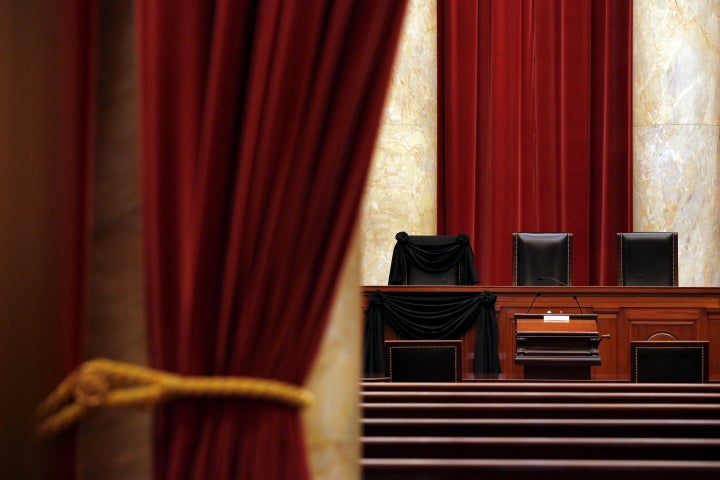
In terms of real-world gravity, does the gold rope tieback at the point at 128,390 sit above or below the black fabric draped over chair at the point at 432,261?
below

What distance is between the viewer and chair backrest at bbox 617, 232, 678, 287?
7812 millimetres

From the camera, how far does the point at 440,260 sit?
7.91 metres

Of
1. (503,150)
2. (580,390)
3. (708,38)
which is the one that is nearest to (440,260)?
(503,150)

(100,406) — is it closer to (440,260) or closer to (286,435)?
(286,435)

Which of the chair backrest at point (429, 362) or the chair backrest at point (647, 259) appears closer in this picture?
the chair backrest at point (429, 362)

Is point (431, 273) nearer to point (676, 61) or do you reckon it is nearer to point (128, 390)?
point (676, 61)

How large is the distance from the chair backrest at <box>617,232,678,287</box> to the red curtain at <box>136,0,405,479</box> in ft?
23.0

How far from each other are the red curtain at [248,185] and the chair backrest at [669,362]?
160 inches

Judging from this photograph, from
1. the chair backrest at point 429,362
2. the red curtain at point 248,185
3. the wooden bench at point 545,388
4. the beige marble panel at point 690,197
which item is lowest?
the chair backrest at point 429,362

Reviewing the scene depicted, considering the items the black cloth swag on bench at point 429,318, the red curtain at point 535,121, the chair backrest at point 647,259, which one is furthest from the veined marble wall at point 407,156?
the chair backrest at point 647,259

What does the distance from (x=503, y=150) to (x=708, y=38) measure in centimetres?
237

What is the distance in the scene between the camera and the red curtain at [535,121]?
9.70 metres

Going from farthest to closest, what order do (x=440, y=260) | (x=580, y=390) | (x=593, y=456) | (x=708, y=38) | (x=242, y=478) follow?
(x=708, y=38) < (x=440, y=260) < (x=580, y=390) < (x=593, y=456) < (x=242, y=478)

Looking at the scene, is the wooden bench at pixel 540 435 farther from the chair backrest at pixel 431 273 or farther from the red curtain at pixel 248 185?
the chair backrest at pixel 431 273
